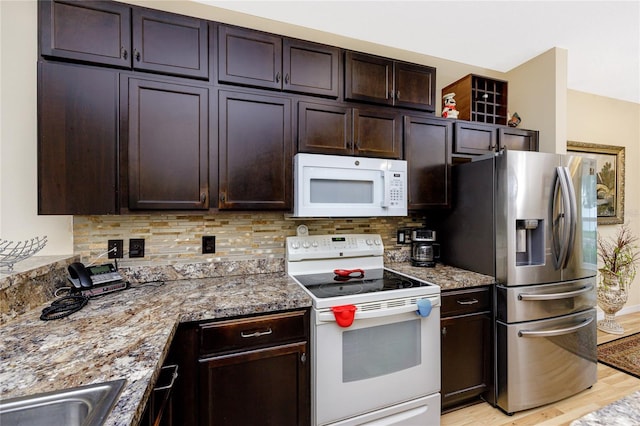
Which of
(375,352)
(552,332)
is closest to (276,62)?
(375,352)

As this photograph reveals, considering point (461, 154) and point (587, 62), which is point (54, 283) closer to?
point (461, 154)

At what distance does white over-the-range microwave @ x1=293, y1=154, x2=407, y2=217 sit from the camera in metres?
1.79

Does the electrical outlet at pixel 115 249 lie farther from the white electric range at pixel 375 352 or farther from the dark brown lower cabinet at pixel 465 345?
the dark brown lower cabinet at pixel 465 345

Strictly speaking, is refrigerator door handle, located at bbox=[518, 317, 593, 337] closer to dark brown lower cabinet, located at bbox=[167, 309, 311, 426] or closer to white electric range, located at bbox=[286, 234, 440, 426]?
white electric range, located at bbox=[286, 234, 440, 426]

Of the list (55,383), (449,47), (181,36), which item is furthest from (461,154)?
(55,383)

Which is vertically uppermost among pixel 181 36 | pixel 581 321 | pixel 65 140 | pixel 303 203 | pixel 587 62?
pixel 587 62

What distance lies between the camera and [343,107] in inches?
76.6

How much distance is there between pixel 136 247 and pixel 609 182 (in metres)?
4.77

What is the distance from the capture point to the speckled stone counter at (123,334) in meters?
0.77

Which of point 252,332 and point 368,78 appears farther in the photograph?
point 368,78

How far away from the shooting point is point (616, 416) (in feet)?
1.93

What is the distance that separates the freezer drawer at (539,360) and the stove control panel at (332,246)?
38.2 inches

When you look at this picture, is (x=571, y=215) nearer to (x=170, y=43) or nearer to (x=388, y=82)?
(x=388, y=82)

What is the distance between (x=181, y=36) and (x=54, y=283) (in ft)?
4.80
